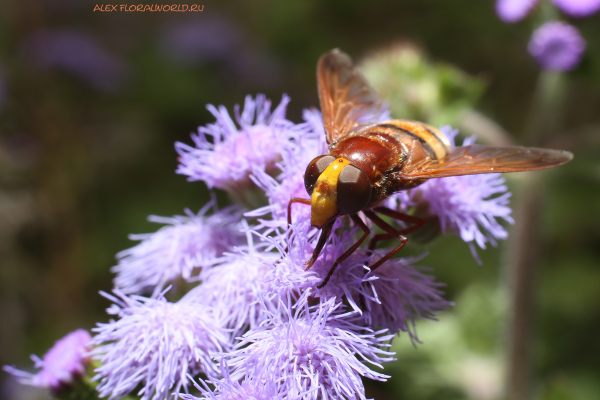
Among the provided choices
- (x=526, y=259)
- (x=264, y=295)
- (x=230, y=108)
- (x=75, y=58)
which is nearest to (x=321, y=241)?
(x=264, y=295)

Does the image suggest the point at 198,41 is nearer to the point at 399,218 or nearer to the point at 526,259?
the point at 526,259

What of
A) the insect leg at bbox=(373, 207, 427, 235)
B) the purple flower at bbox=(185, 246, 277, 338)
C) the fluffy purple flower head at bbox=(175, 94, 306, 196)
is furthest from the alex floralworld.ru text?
the insect leg at bbox=(373, 207, 427, 235)

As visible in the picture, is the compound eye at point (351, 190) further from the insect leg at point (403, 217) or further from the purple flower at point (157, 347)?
the purple flower at point (157, 347)

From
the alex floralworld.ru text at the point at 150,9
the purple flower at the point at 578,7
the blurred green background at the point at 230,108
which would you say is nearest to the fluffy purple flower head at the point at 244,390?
the blurred green background at the point at 230,108

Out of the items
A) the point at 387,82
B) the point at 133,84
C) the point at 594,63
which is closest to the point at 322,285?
the point at 387,82

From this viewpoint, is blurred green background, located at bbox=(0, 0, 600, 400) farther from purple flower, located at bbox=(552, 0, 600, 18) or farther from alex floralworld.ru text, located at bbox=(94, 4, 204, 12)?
alex floralworld.ru text, located at bbox=(94, 4, 204, 12)
